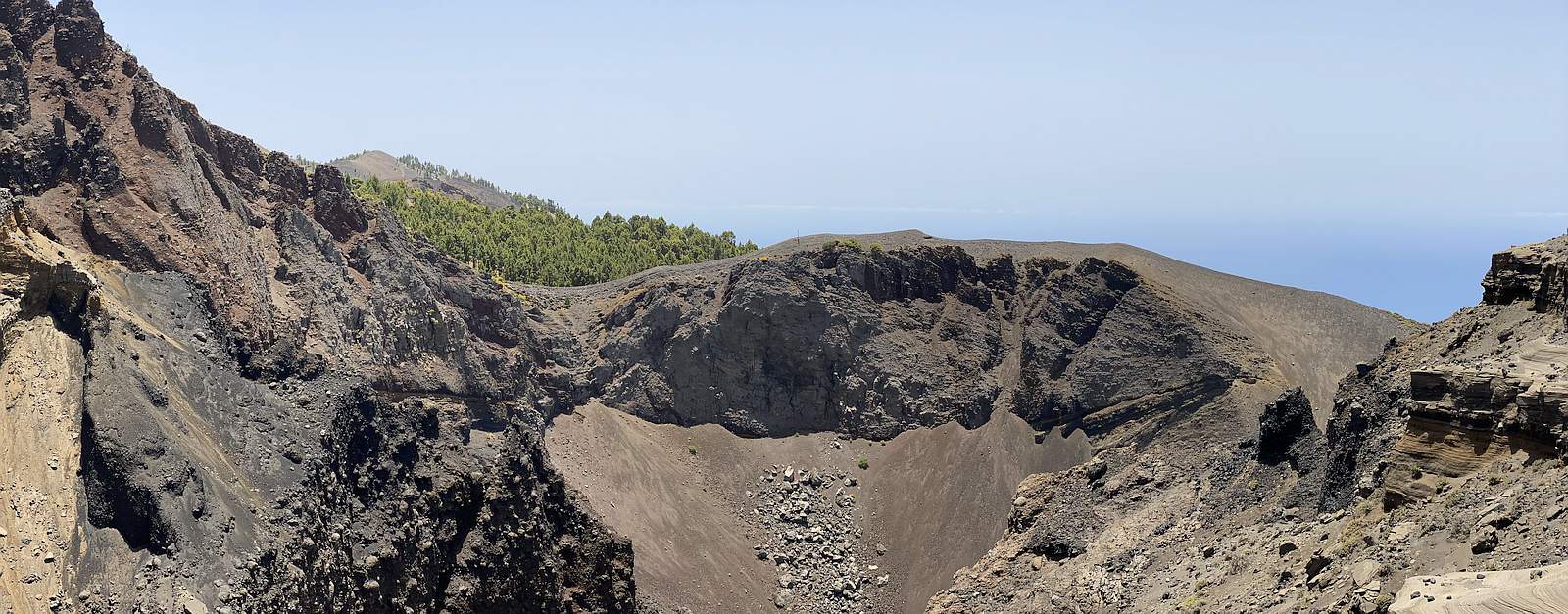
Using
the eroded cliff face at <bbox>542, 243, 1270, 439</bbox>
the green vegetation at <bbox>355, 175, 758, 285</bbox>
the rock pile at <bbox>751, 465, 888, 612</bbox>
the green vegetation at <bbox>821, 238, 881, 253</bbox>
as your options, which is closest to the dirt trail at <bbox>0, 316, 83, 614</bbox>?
the rock pile at <bbox>751, 465, 888, 612</bbox>

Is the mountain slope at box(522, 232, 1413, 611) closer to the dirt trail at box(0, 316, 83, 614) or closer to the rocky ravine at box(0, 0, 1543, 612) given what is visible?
the rocky ravine at box(0, 0, 1543, 612)

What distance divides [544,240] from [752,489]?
1608 inches

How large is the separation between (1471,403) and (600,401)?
242 feet

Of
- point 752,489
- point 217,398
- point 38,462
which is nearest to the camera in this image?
point 38,462

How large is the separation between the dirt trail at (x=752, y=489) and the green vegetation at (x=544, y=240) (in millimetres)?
21574

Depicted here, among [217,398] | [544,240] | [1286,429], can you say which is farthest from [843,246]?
[217,398]

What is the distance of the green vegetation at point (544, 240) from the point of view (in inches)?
4732

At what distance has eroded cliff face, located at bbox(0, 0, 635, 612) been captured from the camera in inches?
1812

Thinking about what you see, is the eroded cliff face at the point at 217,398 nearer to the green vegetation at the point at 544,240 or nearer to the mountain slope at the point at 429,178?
the green vegetation at the point at 544,240

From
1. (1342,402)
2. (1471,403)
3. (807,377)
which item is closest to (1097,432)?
(807,377)

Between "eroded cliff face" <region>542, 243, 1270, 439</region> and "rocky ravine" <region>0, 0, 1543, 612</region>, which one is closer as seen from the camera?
"rocky ravine" <region>0, 0, 1543, 612</region>

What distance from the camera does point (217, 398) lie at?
186ft

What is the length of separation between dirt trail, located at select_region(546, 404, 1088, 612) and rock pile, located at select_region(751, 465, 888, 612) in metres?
0.86

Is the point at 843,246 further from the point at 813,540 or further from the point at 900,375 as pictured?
the point at 813,540
